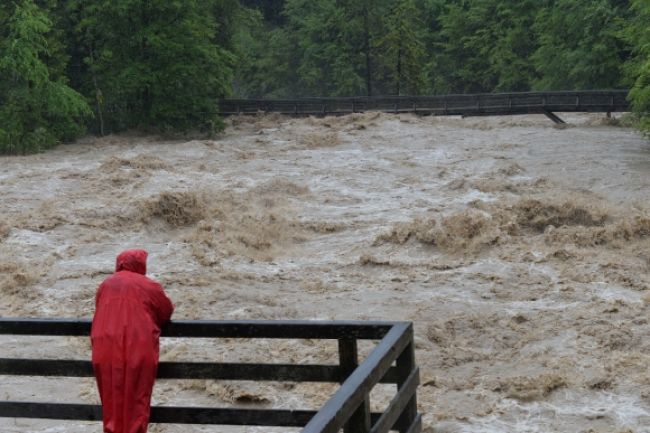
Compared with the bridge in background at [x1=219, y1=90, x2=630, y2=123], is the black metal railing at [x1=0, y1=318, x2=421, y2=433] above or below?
above

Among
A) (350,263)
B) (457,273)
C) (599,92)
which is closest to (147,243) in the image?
(350,263)

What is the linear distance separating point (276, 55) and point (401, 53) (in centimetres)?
1199

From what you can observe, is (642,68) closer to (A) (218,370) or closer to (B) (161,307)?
(B) (161,307)

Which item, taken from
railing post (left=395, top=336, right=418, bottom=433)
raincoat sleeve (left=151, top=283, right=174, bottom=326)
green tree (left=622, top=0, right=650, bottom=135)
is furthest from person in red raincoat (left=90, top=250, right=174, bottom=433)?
green tree (left=622, top=0, right=650, bottom=135)

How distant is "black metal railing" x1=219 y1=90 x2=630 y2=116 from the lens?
117ft

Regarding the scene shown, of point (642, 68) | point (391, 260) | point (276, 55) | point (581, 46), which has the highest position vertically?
point (642, 68)

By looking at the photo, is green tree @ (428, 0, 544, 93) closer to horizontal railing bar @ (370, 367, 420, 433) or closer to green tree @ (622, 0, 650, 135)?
green tree @ (622, 0, 650, 135)

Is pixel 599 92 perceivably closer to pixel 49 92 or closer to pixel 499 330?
pixel 49 92

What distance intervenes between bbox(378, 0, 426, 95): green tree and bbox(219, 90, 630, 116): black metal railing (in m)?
11.6

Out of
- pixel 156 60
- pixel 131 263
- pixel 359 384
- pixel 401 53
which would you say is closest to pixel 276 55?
pixel 401 53

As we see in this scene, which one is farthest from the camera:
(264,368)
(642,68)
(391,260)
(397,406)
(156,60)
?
(156,60)

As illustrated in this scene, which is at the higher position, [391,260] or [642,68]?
[642,68]

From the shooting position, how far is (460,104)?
38.7 metres

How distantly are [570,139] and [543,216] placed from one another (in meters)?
13.8
